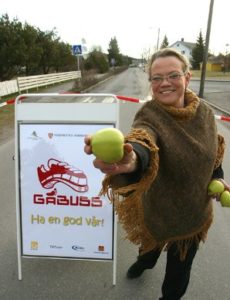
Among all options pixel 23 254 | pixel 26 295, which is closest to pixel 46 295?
pixel 26 295

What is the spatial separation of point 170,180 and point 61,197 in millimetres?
1171

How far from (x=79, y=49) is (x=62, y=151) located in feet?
62.3

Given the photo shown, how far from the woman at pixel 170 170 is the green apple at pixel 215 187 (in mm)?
44

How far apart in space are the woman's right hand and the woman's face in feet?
2.04

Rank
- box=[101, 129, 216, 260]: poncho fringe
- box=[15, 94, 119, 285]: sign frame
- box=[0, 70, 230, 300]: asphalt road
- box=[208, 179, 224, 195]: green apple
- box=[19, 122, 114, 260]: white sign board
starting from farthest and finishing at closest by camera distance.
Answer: box=[0, 70, 230, 300]: asphalt road → box=[19, 122, 114, 260]: white sign board → box=[15, 94, 119, 285]: sign frame → box=[208, 179, 224, 195]: green apple → box=[101, 129, 216, 260]: poncho fringe

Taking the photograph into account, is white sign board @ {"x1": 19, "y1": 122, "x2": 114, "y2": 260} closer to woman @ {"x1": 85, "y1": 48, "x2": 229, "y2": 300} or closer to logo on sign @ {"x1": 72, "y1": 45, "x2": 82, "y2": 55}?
woman @ {"x1": 85, "y1": 48, "x2": 229, "y2": 300}

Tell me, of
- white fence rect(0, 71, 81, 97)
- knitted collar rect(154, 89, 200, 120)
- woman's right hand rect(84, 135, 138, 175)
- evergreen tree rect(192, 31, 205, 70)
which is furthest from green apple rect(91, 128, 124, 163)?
evergreen tree rect(192, 31, 205, 70)

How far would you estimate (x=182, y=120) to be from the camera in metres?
2.00

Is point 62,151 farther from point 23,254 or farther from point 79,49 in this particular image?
point 79,49

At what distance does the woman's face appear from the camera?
1984mm

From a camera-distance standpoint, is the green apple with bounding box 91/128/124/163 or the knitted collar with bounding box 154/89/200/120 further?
the knitted collar with bounding box 154/89/200/120

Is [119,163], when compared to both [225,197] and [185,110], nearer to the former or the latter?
[185,110]

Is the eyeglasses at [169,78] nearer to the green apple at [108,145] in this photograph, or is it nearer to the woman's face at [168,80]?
the woman's face at [168,80]

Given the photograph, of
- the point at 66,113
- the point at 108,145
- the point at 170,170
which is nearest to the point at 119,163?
the point at 108,145
